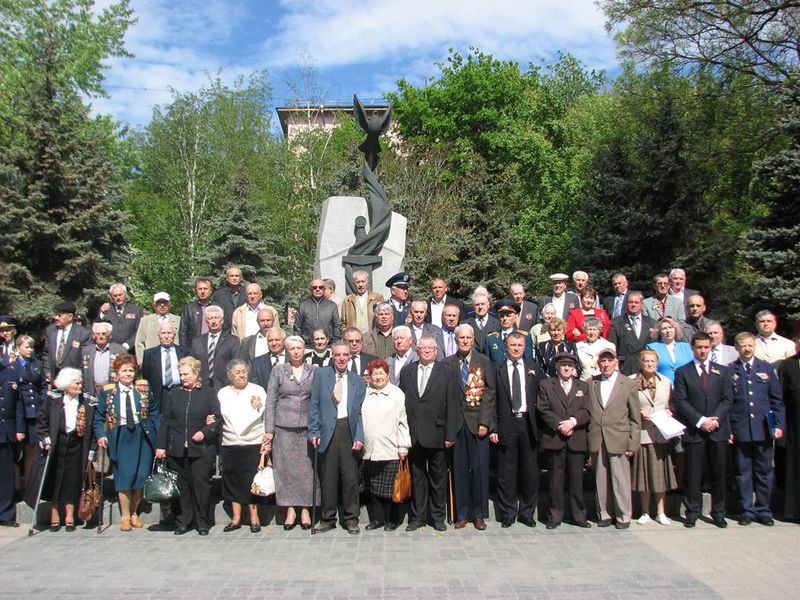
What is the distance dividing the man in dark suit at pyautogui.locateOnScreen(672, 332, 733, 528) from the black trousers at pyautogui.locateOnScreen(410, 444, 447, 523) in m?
2.48

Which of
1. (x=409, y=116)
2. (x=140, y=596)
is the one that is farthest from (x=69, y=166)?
(x=409, y=116)

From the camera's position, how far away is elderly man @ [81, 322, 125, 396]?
7.58 m

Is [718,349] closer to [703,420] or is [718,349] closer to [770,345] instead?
[770,345]

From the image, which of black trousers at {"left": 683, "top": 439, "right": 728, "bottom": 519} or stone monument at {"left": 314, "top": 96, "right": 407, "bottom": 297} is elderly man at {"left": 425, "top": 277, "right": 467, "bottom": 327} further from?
black trousers at {"left": 683, "top": 439, "right": 728, "bottom": 519}

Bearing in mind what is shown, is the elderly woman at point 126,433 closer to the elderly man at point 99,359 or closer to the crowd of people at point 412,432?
the crowd of people at point 412,432

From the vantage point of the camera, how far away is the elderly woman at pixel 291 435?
22.5 ft

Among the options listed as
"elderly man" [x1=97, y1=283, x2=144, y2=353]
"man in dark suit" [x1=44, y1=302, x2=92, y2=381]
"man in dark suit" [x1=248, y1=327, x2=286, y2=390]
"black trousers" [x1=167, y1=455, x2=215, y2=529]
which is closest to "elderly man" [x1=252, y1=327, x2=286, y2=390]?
"man in dark suit" [x1=248, y1=327, x2=286, y2=390]

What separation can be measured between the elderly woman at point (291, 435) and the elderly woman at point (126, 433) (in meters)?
1.27

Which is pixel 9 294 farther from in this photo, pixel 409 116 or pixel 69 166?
pixel 409 116

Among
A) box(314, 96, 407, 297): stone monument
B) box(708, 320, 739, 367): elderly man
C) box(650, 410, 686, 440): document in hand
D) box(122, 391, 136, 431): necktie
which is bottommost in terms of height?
box(650, 410, 686, 440): document in hand

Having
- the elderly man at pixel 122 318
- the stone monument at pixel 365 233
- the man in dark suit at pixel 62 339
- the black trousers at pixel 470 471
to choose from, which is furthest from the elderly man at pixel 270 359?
the stone monument at pixel 365 233

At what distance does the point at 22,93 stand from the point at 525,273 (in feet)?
54.9

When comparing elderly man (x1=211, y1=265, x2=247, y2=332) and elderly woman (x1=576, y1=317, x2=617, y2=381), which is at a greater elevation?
elderly man (x1=211, y1=265, x2=247, y2=332)

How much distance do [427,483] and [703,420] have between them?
2864mm
